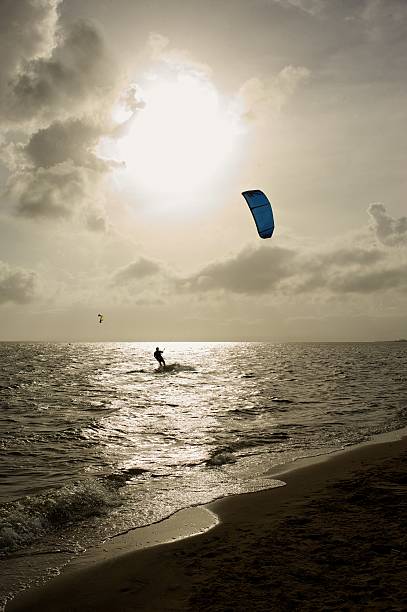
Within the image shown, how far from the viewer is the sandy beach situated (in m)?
4.97

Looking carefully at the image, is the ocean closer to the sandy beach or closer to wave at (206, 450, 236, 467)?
wave at (206, 450, 236, 467)

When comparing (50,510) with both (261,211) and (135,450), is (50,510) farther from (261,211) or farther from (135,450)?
(261,211)

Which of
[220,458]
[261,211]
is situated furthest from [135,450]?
[261,211]

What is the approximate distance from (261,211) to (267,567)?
13.2 meters

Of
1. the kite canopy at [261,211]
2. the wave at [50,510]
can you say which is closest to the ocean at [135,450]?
the wave at [50,510]

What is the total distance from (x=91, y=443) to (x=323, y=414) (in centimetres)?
1020

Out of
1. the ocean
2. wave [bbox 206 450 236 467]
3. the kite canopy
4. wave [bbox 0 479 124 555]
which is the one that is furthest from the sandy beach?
the kite canopy

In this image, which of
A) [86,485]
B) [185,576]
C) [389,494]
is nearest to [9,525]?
[86,485]

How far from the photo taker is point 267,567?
18.8 feet

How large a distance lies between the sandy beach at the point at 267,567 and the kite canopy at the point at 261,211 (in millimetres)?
10905

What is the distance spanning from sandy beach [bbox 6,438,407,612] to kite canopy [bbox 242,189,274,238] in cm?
1091

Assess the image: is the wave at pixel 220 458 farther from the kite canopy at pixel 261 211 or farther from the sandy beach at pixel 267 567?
the kite canopy at pixel 261 211

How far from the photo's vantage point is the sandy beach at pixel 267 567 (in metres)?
4.97

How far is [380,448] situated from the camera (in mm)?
13102
